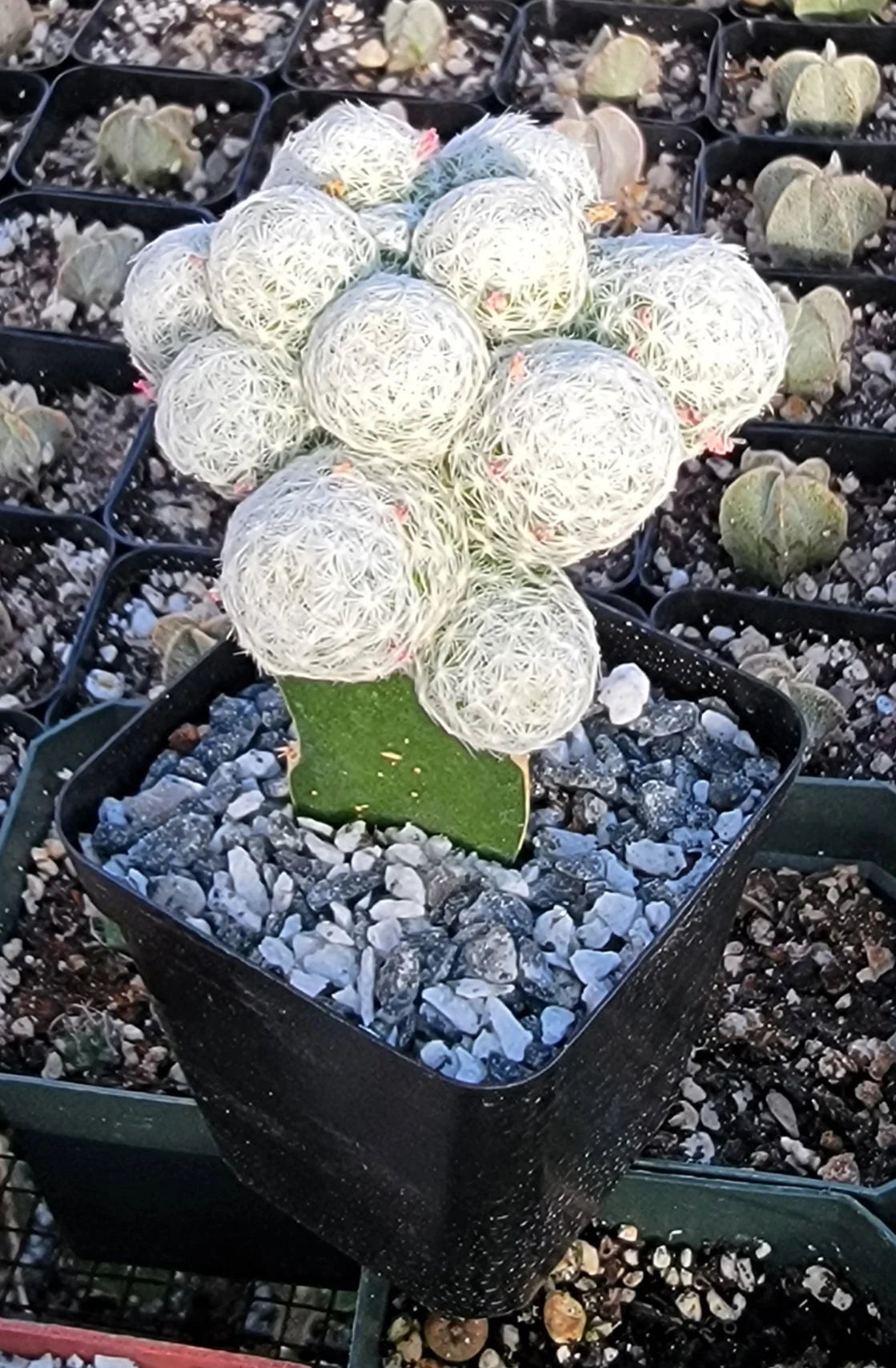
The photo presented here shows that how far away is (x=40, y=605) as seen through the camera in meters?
1.58

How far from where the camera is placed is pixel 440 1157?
89cm

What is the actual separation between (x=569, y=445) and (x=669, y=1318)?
72 centimetres

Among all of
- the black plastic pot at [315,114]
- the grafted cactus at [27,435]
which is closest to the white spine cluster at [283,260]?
the grafted cactus at [27,435]

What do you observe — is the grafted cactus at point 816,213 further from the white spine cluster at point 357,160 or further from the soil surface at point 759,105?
the white spine cluster at point 357,160

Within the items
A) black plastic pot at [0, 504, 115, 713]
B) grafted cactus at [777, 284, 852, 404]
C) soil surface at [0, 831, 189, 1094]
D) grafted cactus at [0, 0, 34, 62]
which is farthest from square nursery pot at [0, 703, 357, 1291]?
grafted cactus at [0, 0, 34, 62]

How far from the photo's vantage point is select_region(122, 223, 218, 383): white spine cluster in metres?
0.79

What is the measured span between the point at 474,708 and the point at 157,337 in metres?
0.25

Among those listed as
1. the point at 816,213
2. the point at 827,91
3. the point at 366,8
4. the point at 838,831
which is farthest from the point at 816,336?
the point at 366,8

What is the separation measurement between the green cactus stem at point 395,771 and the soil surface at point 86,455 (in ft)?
2.67

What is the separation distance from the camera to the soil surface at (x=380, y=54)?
2.15 m

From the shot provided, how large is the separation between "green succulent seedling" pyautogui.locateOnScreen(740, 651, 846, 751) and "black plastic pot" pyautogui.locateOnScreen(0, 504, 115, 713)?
0.64m

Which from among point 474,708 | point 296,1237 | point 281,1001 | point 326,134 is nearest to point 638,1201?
point 296,1237

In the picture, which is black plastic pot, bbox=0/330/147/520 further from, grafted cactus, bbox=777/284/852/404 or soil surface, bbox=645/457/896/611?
grafted cactus, bbox=777/284/852/404

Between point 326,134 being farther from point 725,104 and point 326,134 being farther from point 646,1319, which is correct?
point 725,104
